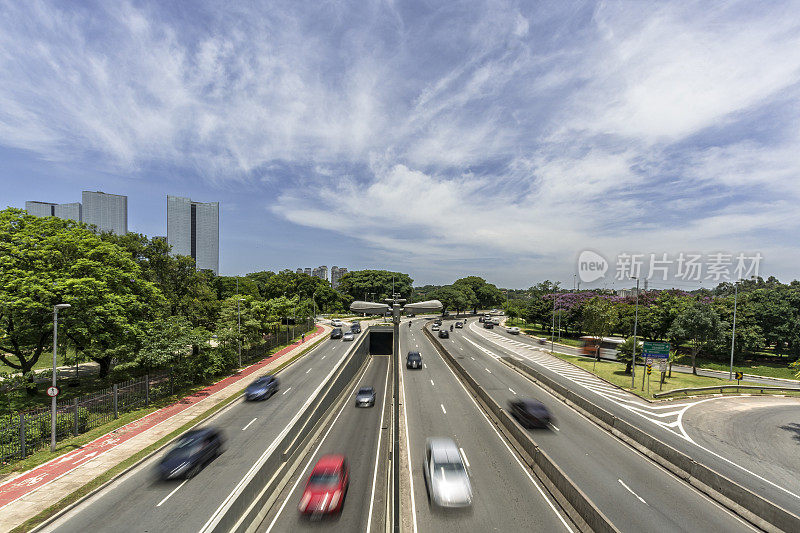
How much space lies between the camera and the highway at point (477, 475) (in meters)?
12.5

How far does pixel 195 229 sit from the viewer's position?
5049 inches

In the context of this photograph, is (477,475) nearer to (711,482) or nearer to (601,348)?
(711,482)

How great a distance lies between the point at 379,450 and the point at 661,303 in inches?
2578

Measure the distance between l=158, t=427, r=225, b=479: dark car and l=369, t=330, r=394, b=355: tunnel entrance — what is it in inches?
1623

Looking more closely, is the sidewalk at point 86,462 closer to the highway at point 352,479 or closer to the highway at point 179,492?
the highway at point 179,492

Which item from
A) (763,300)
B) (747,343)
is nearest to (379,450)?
(747,343)

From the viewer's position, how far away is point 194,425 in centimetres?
2152

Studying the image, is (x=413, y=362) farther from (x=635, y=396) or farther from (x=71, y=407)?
(x=71, y=407)

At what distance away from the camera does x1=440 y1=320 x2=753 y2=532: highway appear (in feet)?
41.5

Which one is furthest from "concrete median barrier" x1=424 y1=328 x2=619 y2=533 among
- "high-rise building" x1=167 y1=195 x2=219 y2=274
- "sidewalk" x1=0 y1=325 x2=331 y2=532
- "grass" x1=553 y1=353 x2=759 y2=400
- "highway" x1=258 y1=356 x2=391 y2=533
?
"high-rise building" x1=167 y1=195 x2=219 y2=274

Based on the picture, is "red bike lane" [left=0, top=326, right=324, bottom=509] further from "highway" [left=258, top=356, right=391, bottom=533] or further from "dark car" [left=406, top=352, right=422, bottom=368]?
"dark car" [left=406, top=352, right=422, bottom=368]

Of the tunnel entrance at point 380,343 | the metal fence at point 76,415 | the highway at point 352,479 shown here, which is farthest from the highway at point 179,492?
the tunnel entrance at point 380,343

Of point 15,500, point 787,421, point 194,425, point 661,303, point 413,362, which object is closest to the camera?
point 15,500

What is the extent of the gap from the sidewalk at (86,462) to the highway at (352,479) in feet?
30.8
